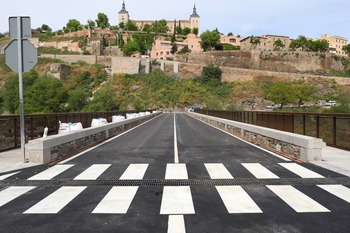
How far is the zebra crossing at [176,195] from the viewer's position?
5398 mm

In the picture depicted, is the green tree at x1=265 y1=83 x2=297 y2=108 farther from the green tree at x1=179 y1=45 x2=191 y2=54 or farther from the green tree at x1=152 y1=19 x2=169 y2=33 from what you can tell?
the green tree at x1=152 y1=19 x2=169 y2=33

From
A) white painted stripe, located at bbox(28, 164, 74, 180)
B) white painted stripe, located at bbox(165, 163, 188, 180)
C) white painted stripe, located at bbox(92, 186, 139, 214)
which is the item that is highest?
white painted stripe, located at bbox(28, 164, 74, 180)

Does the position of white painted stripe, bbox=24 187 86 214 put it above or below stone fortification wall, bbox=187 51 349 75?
below

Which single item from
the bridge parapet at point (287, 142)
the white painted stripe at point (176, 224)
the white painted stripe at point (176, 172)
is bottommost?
the white painted stripe at point (176, 224)

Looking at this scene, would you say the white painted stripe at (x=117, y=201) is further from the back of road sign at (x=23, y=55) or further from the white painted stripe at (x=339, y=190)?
the back of road sign at (x=23, y=55)

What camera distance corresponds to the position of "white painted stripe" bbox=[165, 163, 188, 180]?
780 cm

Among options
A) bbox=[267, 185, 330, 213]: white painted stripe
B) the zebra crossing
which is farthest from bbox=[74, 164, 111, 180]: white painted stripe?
bbox=[267, 185, 330, 213]: white painted stripe

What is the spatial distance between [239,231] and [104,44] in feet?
519

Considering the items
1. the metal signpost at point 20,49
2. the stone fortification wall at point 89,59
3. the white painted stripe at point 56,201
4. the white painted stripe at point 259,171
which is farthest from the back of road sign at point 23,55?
the stone fortification wall at point 89,59

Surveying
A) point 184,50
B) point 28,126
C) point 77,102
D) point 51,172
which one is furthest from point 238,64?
point 51,172

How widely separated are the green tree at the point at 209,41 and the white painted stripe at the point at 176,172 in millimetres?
139854

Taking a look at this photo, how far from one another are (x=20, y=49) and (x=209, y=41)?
456 feet

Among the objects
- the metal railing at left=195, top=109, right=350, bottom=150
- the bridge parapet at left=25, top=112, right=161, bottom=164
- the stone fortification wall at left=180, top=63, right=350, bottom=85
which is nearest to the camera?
the bridge parapet at left=25, top=112, right=161, bottom=164

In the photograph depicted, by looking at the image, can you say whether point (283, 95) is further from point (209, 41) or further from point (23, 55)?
point (23, 55)
